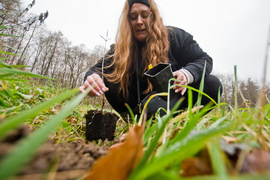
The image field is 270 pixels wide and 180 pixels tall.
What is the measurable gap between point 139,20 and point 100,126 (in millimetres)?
1730

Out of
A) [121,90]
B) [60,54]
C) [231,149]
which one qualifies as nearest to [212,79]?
[121,90]

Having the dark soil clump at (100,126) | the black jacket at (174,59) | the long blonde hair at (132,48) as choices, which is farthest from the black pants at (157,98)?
the dark soil clump at (100,126)

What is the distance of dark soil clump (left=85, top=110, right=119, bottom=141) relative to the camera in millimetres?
1316

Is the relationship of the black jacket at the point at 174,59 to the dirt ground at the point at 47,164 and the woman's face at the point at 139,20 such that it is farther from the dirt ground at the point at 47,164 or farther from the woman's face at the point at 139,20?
the dirt ground at the point at 47,164

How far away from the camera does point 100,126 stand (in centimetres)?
132

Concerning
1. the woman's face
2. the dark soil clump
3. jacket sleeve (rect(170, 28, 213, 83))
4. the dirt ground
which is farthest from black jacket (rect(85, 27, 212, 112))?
the dirt ground

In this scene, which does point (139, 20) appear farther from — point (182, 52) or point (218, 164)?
point (218, 164)

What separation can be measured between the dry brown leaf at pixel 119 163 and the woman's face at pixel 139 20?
2.29m

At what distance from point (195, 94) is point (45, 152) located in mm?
2201

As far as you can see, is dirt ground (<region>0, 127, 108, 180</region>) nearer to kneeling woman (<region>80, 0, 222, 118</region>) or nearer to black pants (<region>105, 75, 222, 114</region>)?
black pants (<region>105, 75, 222, 114</region>)

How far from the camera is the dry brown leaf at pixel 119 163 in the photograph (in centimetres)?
25

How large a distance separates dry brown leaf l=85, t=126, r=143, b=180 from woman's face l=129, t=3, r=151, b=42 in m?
2.29

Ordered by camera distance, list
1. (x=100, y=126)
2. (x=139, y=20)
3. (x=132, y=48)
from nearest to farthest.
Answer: (x=100, y=126), (x=139, y=20), (x=132, y=48)

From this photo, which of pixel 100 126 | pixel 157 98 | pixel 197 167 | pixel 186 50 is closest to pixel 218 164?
pixel 197 167
